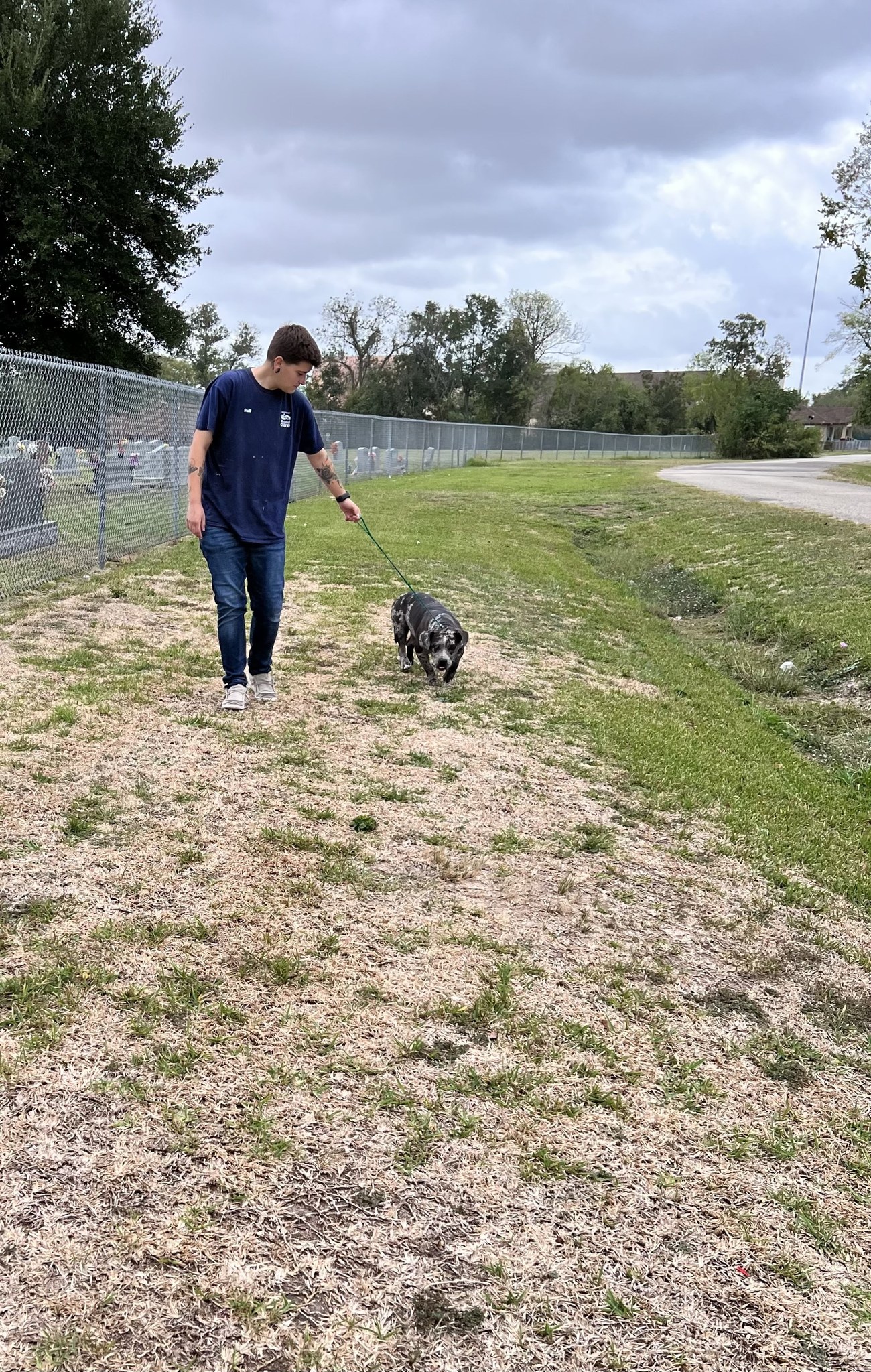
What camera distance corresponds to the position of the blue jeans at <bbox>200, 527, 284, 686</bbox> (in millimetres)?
4465

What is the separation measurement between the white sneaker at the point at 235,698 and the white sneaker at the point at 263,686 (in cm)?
19

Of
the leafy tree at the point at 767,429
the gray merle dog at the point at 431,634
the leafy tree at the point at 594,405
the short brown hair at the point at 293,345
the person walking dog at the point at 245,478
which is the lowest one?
the gray merle dog at the point at 431,634

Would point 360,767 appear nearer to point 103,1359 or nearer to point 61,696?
point 61,696

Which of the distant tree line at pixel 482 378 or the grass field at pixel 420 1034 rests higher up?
the distant tree line at pixel 482 378

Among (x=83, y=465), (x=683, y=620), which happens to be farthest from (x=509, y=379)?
(x=83, y=465)

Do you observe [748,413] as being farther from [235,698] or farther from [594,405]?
[235,698]

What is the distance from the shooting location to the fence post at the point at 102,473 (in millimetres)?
8602

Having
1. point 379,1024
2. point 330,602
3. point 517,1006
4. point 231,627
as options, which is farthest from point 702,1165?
point 330,602

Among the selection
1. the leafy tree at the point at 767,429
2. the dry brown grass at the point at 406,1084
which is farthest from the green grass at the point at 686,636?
the leafy tree at the point at 767,429

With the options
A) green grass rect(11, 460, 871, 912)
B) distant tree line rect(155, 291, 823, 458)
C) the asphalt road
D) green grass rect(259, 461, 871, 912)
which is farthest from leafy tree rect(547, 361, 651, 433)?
green grass rect(11, 460, 871, 912)

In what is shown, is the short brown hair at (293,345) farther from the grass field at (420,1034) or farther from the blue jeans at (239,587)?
the grass field at (420,1034)

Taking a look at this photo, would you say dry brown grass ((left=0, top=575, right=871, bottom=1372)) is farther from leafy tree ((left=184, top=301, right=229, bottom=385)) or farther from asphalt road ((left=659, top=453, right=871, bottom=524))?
leafy tree ((left=184, top=301, right=229, bottom=385))

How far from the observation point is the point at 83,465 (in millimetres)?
8359

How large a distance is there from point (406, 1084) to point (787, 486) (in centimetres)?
2301
